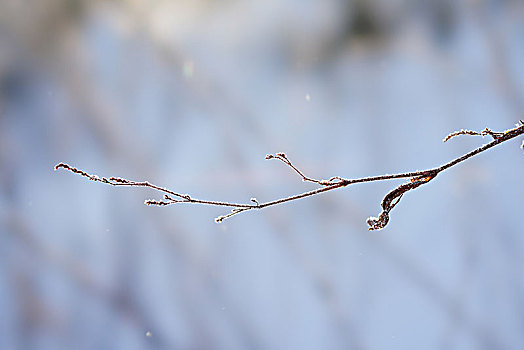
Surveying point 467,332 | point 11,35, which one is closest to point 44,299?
point 11,35

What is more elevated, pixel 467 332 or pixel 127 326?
pixel 127 326

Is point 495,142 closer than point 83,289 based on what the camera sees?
Yes

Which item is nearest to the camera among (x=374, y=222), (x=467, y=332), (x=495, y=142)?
(x=495, y=142)

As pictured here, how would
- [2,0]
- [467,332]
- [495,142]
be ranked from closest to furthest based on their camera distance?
[495,142] < [467,332] < [2,0]

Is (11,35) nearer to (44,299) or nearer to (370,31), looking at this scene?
(44,299)

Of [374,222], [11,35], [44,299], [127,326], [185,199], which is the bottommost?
[374,222]

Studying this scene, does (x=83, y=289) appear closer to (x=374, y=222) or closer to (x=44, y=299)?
(x=44, y=299)

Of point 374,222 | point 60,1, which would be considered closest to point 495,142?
point 374,222

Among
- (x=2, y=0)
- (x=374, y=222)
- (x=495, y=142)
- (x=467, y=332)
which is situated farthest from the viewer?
(x=2, y=0)

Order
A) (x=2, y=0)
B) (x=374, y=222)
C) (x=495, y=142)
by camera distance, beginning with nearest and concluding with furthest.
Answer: (x=495, y=142) → (x=374, y=222) → (x=2, y=0)
